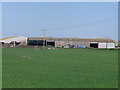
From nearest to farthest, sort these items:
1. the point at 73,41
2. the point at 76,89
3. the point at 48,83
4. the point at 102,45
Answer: the point at 76,89 → the point at 48,83 → the point at 102,45 → the point at 73,41

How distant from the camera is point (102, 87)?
369 inches

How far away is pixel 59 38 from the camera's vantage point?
110 meters

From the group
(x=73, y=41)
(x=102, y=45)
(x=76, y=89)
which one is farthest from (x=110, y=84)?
(x=73, y=41)

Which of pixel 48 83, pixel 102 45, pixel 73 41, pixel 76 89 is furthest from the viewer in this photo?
pixel 73 41

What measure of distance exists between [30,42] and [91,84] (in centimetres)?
10225

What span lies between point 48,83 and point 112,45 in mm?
83470

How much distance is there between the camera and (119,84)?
10062 mm

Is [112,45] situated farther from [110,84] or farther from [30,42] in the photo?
[110,84]

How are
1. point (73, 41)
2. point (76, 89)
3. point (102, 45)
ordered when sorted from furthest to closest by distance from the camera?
point (73, 41) → point (102, 45) → point (76, 89)

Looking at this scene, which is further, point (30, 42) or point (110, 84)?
point (30, 42)

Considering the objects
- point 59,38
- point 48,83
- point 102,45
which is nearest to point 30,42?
point 59,38

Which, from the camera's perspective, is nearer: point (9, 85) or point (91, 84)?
point (9, 85)

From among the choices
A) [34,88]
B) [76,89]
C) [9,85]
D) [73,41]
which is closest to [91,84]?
[76,89]

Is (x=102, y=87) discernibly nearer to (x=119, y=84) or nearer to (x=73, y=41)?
(x=119, y=84)
